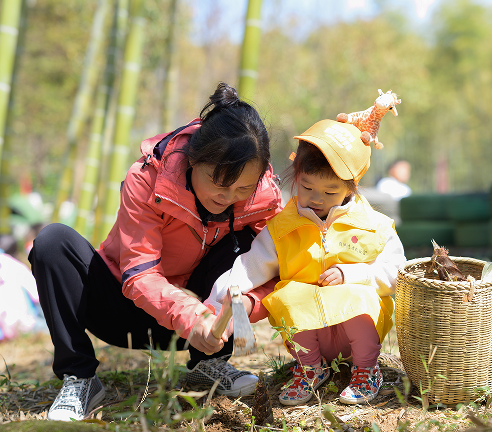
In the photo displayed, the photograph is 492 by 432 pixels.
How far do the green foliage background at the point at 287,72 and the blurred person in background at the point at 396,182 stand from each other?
5622 millimetres

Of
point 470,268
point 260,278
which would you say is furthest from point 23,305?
point 470,268

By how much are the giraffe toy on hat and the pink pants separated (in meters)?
0.63

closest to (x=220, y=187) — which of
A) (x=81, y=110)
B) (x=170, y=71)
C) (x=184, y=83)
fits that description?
(x=81, y=110)

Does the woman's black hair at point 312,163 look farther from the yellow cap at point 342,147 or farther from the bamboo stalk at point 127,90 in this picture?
the bamboo stalk at point 127,90

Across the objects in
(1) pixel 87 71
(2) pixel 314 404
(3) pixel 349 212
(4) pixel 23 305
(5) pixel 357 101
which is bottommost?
(4) pixel 23 305

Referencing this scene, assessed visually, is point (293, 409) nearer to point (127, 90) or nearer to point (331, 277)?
point (331, 277)

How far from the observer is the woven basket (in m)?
1.44

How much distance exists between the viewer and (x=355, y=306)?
156 centimetres

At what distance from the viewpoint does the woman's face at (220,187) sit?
1574 mm

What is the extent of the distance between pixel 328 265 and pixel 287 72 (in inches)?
642

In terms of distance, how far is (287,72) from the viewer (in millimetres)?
17078

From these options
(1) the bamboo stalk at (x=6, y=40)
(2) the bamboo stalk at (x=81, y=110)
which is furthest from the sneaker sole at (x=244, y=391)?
(2) the bamboo stalk at (x=81, y=110)

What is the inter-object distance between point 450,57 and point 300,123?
11154 mm

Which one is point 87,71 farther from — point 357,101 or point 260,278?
point 357,101
